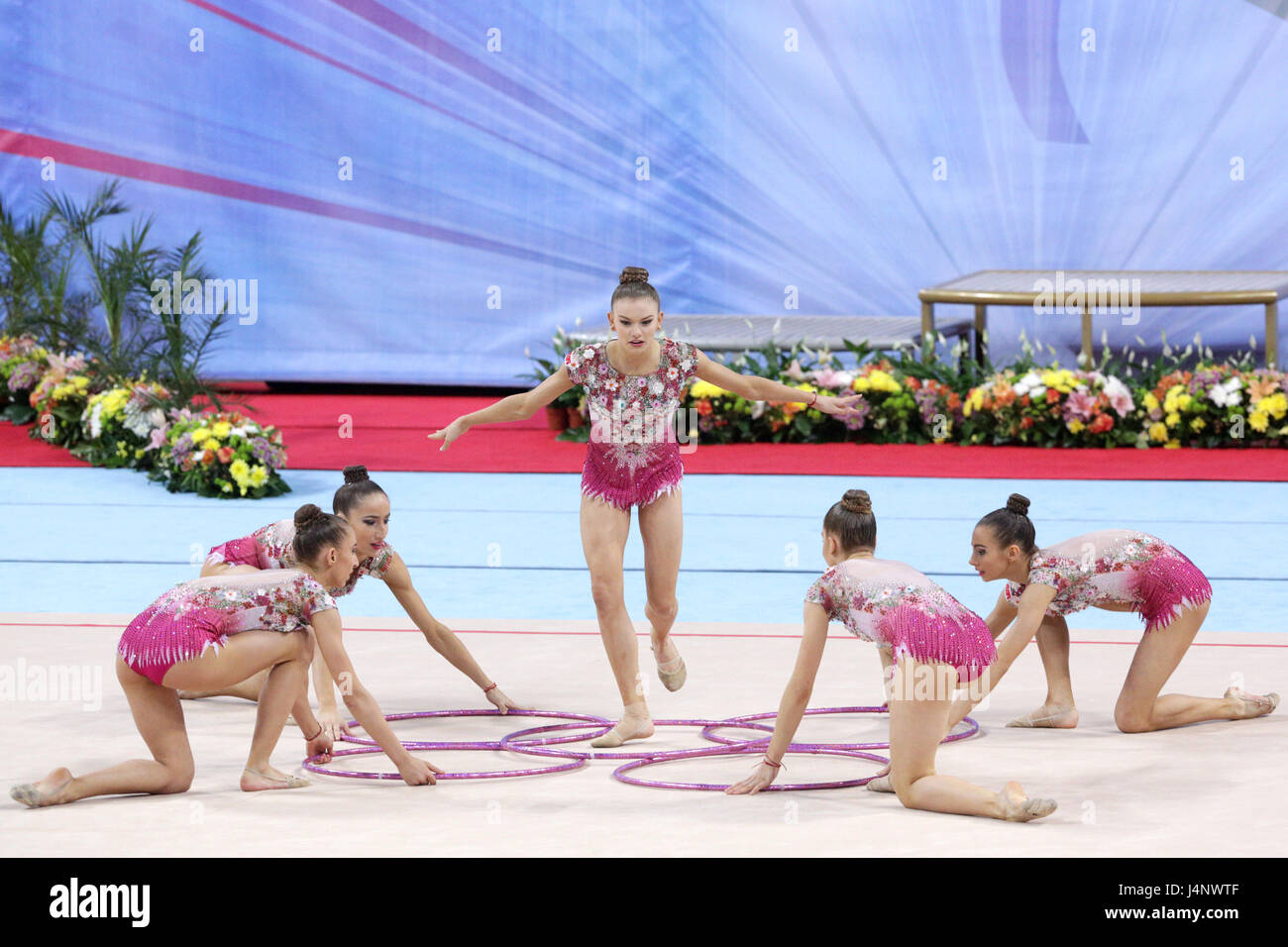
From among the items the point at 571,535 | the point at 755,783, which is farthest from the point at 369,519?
the point at 571,535

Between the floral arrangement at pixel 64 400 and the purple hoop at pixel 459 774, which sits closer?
the purple hoop at pixel 459 774

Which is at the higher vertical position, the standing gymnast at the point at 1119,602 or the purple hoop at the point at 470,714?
the standing gymnast at the point at 1119,602

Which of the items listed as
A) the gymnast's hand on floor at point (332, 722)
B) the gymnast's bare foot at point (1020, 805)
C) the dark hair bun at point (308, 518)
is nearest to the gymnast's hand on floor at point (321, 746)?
the gymnast's hand on floor at point (332, 722)

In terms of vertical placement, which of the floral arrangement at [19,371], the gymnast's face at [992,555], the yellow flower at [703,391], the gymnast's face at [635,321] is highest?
the floral arrangement at [19,371]

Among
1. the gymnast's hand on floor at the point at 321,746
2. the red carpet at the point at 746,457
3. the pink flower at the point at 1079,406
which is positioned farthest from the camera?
the pink flower at the point at 1079,406

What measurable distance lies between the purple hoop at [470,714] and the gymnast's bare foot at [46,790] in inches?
34.0

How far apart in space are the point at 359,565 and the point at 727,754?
116 centimetres

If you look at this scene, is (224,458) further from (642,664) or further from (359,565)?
(359,565)

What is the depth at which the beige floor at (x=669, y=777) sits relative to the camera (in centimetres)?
335

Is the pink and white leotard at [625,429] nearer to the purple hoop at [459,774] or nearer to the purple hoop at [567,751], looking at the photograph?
the purple hoop at [567,751]

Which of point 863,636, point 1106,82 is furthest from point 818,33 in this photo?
point 863,636

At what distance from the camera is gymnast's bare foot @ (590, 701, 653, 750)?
14.3 ft

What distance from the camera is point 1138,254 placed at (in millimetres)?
11609

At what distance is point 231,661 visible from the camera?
382 centimetres
